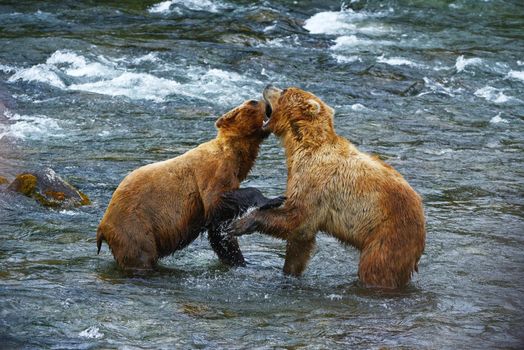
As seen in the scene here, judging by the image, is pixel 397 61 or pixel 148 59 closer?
pixel 148 59

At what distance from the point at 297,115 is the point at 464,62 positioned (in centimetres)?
946

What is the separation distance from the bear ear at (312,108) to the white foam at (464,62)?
29.5ft

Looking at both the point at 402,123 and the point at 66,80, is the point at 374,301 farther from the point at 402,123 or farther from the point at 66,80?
the point at 66,80

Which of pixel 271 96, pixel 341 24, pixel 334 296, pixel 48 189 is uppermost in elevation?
pixel 271 96

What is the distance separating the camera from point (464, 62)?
54.0 feet

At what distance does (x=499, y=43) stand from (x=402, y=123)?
5.38 meters

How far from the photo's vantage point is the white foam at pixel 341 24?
18.7m

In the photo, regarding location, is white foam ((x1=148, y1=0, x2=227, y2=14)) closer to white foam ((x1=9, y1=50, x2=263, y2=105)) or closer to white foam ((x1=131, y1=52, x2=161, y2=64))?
white foam ((x1=131, y1=52, x2=161, y2=64))

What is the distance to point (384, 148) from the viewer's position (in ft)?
39.7

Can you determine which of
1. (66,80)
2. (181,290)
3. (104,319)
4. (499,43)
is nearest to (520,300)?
(181,290)

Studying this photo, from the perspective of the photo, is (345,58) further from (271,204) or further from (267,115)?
(271,204)

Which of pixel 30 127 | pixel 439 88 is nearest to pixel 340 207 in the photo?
pixel 30 127

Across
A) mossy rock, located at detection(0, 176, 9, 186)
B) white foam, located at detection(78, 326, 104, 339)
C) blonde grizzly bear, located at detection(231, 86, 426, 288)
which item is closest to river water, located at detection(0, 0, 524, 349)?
white foam, located at detection(78, 326, 104, 339)

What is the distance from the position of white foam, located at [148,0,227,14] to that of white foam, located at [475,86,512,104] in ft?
22.3
